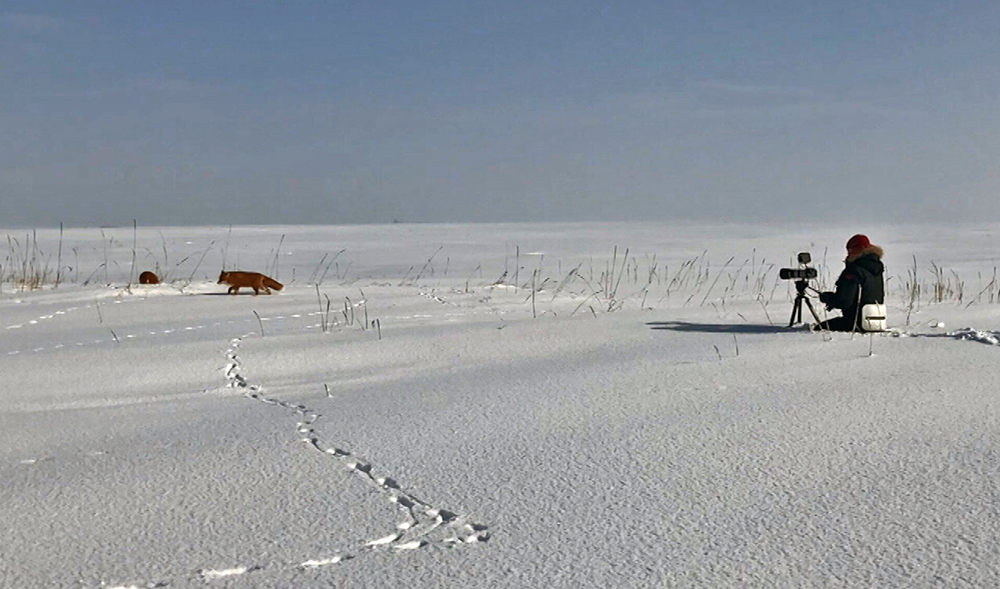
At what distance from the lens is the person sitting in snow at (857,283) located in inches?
186

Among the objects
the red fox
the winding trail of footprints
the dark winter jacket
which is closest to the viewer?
the winding trail of footprints

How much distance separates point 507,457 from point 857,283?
8.98 ft

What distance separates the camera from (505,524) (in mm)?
2096

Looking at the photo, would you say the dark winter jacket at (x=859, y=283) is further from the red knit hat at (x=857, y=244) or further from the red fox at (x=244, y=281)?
the red fox at (x=244, y=281)

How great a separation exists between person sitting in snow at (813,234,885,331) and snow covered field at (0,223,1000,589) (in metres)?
0.19

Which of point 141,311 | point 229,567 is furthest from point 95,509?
point 141,311

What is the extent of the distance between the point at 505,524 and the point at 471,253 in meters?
18.2

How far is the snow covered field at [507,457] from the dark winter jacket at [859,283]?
0.65ft

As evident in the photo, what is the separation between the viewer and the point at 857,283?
4746 millimetres

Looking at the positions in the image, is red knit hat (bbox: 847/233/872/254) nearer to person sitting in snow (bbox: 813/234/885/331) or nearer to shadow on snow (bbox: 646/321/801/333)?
person sitting in snow (bbox: 813/234/885/331)

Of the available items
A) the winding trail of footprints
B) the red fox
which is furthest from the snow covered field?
the red fox

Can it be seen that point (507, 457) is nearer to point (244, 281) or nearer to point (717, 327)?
point (717, 327)

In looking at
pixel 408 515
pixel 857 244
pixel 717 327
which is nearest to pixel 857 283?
pixel 857 244

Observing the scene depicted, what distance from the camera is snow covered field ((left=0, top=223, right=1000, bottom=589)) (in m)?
1.88
